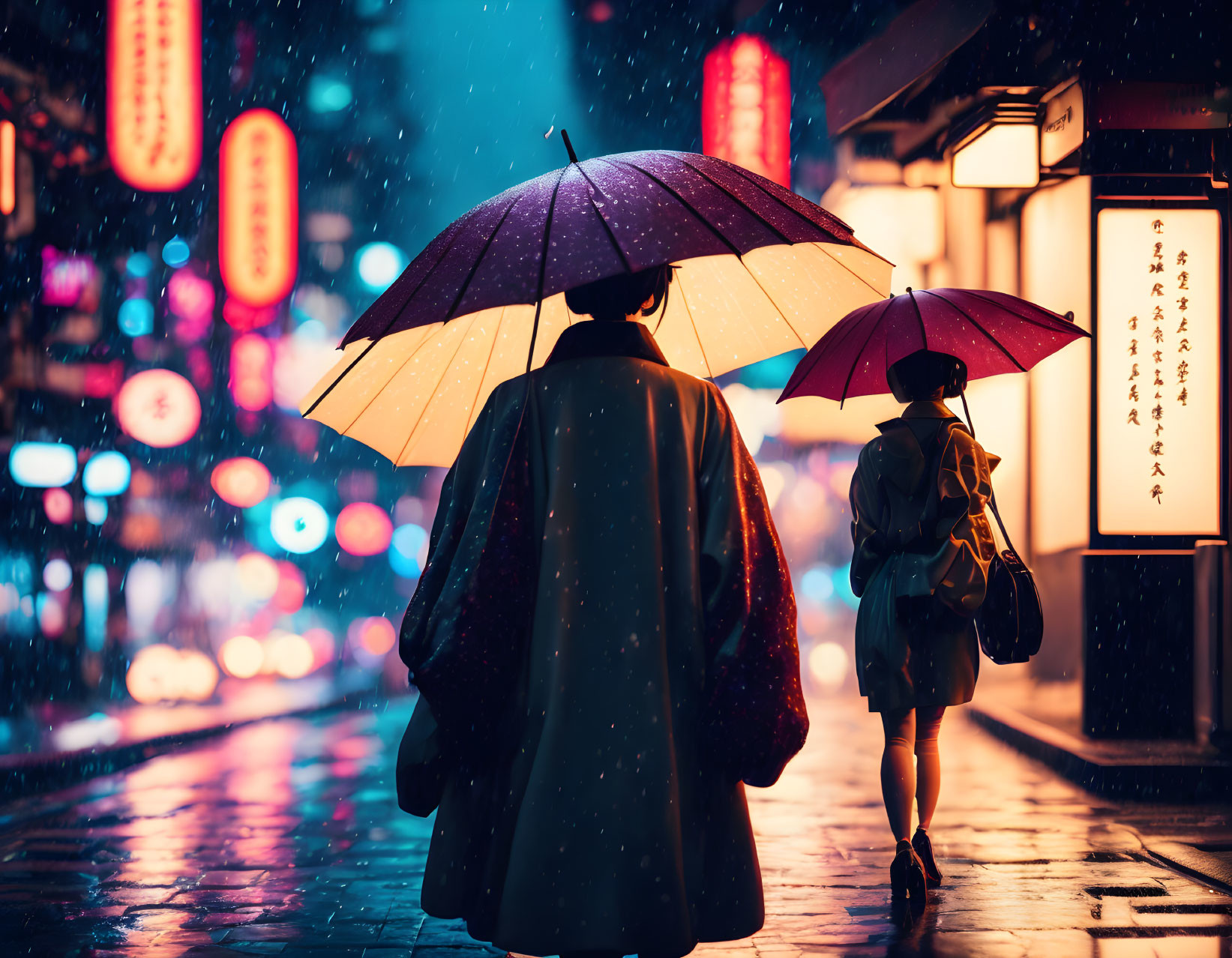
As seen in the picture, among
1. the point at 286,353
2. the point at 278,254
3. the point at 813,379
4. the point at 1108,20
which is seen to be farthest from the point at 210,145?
the point at 813,379

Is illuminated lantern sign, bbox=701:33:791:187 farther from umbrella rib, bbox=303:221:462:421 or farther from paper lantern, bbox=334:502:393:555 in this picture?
paper lantern, bbox=334:502:393:555

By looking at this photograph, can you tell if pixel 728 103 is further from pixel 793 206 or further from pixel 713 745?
pixel 713 745

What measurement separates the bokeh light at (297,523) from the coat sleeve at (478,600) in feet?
81.2

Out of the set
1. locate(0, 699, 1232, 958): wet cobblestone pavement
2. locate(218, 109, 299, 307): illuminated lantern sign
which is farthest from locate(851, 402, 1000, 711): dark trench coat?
locate(218, 109, 299, 307): illuminated lantern sign

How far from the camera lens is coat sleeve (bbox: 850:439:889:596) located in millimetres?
4395

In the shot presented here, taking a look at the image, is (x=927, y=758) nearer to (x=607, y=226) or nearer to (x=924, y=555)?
(x=924, y=555)

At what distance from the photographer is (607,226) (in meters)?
2.56

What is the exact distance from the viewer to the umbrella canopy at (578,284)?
8.36ft

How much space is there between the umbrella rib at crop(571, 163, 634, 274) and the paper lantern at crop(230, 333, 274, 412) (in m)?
19.7

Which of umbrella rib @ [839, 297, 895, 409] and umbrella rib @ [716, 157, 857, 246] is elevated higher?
umbrella rib @ [716, 157, 857, 246]

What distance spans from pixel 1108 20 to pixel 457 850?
23.0 feet

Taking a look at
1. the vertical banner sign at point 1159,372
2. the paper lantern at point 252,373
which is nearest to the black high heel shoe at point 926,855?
the vertical banner sign at point 1159,372

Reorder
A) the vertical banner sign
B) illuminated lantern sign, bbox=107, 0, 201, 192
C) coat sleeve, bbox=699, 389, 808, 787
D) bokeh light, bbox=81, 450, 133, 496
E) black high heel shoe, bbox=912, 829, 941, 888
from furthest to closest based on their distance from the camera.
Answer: bokeh light, bbox=81, 450, 133, 496, illuminated lantern sign, bbox=107, 0, 201, 192, the vertical banner sign, black high heel shoe, bbox=912, 829, 941, 888, coat sleeve, bbox=699, 389, 808, 787

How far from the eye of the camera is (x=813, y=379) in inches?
192
